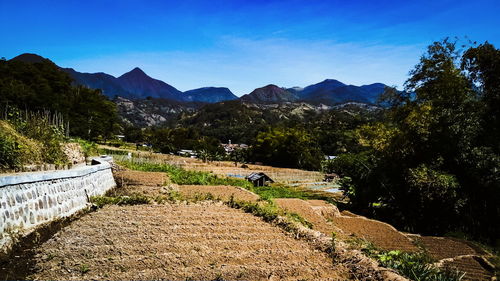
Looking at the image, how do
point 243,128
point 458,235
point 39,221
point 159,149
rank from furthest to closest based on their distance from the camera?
point 243,128 < point 159,149 < point 458,235 < point 39,221

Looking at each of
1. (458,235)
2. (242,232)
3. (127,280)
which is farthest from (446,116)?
(127,280)

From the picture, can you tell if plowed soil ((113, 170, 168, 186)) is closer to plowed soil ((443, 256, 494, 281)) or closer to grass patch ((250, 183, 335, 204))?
grass patch ((250, 183, 335, 204))

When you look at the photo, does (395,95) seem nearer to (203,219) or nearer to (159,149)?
(203,219)

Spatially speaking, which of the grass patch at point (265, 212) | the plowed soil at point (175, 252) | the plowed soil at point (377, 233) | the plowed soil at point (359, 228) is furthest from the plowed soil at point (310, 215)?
the plowed soil at point (175, 252)

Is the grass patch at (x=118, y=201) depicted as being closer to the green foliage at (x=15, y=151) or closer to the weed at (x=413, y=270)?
the green foliage at (x=15, y=151)

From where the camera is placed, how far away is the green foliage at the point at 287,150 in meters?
71.6

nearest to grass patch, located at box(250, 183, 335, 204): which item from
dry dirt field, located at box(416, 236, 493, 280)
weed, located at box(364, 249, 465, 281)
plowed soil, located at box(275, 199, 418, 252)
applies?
plowed soil, located at box(275, 199, 418, 252)

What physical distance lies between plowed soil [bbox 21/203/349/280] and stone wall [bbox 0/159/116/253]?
1.94 feet

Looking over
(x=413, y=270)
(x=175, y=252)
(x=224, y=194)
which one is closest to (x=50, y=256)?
(x=175, y=252)

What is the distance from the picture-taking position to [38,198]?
6.23m

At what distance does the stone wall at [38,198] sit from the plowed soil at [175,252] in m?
0.59

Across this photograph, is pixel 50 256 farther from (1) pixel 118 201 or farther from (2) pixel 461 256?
(2) pixel 461 256

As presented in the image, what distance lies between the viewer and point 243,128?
154750mm

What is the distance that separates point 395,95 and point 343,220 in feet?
37.8
